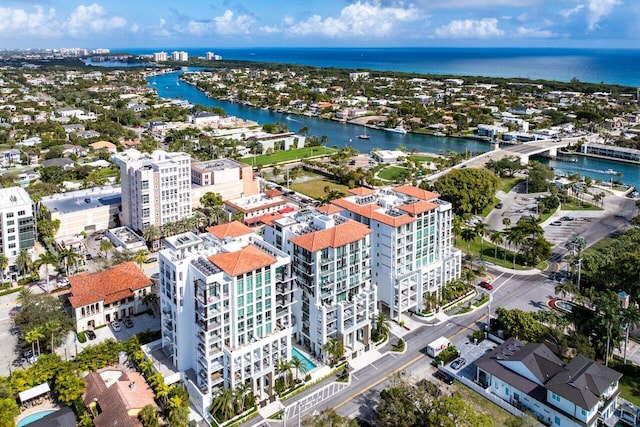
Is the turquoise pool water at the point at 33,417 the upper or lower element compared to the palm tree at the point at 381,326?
lower

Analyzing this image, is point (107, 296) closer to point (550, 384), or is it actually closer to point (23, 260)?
point (23, 260)

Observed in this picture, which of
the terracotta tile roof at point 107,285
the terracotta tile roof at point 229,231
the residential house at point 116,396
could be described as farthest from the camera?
the terracotta tile roof at point 107,285

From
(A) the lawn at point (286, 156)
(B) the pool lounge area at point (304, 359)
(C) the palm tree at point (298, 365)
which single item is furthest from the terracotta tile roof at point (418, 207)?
(A) the lawn at point (286, 156)

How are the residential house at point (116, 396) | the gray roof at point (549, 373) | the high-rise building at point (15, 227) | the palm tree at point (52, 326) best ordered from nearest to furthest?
the residential house at point (116, 396) < the gray roof at point (549, 373) < the palm tree at point (52, 326) < the high-rise building at point (15, 227)

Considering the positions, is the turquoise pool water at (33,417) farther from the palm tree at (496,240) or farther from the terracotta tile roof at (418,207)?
the palm tree at (496,240)

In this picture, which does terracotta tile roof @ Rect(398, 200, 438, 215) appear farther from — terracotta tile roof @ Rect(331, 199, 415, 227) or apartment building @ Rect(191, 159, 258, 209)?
apartment building @ Rect(191, 159, 258, 209)

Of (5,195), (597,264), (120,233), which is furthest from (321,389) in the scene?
(5,195)

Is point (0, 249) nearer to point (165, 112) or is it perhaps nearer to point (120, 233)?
point (120, 233)
